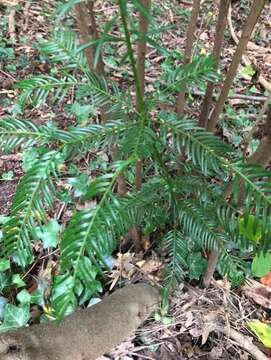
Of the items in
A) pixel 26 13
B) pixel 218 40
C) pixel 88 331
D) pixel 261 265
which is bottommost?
pixel 88 331

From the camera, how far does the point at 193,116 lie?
227cm

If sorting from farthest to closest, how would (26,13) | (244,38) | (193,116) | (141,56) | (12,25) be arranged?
(26,13)
(12,25)
(193,116)
(141,56)
(244,38)

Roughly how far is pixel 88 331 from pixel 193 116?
124 cm

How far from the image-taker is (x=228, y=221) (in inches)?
48.6

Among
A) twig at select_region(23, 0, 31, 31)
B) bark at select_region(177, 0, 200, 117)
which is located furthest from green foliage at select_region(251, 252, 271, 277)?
twig at select_region(23, 0, 31, 31)

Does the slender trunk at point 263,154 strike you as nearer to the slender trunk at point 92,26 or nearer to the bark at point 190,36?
the bark at point 190,36

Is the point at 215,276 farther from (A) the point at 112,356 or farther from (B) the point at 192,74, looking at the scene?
(B) the point at 192,74

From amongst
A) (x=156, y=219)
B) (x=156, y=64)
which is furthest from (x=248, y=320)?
(x=156, y=64)

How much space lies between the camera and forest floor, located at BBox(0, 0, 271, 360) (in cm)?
154

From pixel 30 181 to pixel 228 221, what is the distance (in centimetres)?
54

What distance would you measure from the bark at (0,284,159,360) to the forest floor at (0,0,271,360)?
8 centimetres

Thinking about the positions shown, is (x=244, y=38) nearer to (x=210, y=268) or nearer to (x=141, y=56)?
(x=141, y=56)

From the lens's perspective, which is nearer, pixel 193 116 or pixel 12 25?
A: pixel 193 116

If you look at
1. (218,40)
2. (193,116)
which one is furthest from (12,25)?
(218,40)
